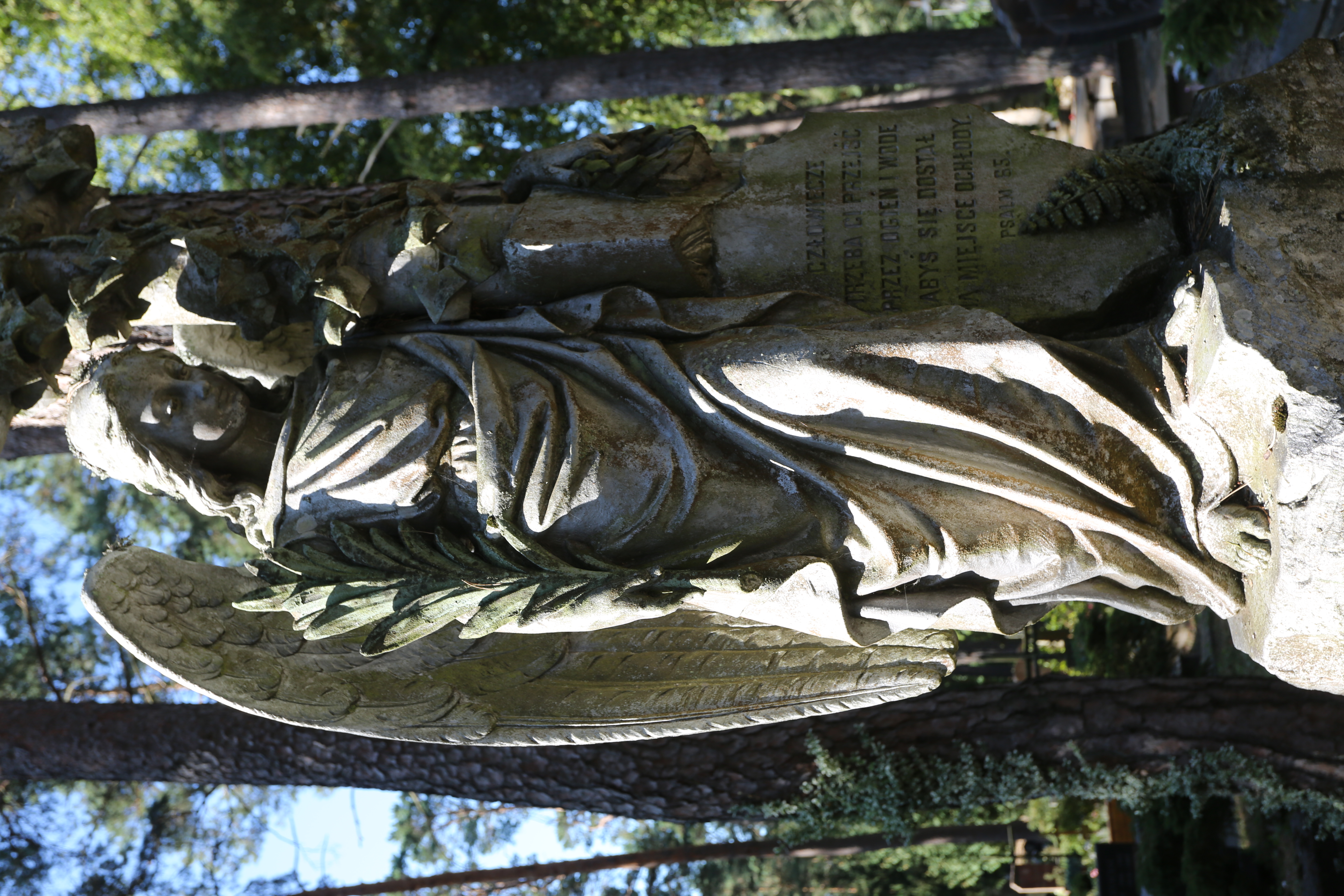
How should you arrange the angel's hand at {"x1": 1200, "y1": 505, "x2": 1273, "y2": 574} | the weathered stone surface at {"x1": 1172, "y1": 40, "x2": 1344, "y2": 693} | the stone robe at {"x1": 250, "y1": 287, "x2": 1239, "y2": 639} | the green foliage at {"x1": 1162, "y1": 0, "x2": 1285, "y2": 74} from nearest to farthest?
1. the weathered stone surface at {"x1": 1172, "y1": 40, "x2": 1344, "y2": 693}
2. the angel's hand at {"x1": 1200, "y1": 505, "x2": 1273, "y2": 574}
3. the stone robe at {"x1": 250, "y1": 287, "x2": 1239, "y2": 639}
4. the green foliage at {"x1": 1162, "y1": 0, "x2": 1285, "y2": 74}

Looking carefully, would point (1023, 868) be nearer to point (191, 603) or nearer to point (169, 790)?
point (169, 790)

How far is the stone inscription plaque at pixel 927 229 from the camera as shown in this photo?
3484mm

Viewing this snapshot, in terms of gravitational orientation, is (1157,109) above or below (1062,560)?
above

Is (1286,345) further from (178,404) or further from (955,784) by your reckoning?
(955,784)

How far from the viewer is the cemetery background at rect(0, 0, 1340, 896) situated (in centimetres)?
961

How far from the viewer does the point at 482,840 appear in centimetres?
1202

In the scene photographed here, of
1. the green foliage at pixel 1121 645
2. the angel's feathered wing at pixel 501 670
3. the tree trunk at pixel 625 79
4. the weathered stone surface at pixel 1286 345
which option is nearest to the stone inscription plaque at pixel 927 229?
the weathered stone surface at pixel 1286 345

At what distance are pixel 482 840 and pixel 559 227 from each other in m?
9.88

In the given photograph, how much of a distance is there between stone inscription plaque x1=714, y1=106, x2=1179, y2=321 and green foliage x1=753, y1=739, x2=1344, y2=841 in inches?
147

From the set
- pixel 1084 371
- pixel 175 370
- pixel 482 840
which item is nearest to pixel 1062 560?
pixel 1084 371

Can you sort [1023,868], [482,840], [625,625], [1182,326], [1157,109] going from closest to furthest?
1. [1182,326]
2. [625,625]
3. [1157,109]
4. [482,840]
5. [1023,868]

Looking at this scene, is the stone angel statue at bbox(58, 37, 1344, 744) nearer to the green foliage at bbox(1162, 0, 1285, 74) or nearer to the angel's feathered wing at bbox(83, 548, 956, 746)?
the angel's feathered wing at bbox(83, 548, 956, 746)

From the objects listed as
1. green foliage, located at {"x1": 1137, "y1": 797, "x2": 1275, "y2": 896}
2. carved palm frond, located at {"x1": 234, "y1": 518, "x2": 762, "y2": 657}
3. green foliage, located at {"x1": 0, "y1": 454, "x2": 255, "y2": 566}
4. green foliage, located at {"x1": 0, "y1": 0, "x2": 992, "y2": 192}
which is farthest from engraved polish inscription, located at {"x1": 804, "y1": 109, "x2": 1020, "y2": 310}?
green foliage, located at {"x1": 0, "y1": 454, "x2": 255, "y2": 566}

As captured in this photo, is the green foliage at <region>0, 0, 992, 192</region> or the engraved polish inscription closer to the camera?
the engraved polish inscription
